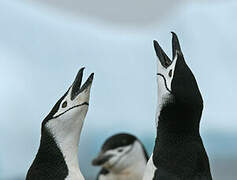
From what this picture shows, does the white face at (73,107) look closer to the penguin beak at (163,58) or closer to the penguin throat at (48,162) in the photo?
the penguin throat at (48,162)

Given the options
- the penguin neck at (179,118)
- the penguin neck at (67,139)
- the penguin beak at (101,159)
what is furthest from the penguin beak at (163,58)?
the penguin beak at (101,159)

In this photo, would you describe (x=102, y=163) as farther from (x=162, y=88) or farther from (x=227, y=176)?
(x=227, y=176)

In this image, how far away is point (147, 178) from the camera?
1474 mm

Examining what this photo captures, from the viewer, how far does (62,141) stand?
155 cm

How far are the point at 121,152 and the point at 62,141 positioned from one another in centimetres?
125

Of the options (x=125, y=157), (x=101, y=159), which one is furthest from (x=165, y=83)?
(x=125, y=157)

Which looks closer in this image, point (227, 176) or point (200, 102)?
point (200, 102)

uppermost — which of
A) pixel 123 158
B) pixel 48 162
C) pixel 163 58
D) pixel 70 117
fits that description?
pixel 163 58

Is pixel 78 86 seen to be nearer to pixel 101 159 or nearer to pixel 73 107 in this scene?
pixel 73 107

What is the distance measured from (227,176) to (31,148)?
5.65ft

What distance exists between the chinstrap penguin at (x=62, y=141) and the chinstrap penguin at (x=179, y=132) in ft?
0.68

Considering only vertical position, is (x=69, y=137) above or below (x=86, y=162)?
above

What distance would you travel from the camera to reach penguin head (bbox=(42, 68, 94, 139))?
1.56m

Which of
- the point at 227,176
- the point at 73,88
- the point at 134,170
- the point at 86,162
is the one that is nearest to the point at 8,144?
the point at 86,162
